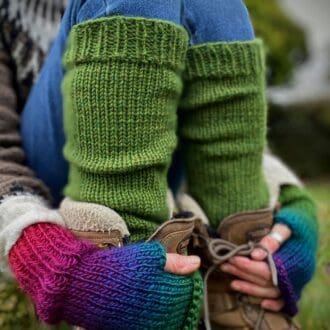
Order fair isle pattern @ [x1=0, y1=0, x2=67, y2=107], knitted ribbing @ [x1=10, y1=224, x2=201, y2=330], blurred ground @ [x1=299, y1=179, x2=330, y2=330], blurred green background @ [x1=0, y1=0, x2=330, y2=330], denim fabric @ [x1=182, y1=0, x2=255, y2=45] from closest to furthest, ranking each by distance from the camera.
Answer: knitted ribbing @ [x1=10, y1=224, x2=201, y2=330] < denim fabric @ [x1=182, y1=0, x2=255, y2=45] < fair isle pattern @ [x1=0, y1=0, x2=67, y2=107] < blurred ground @ [x1=299, y1=179, x2=330, y2=330] < blurred green background @ [x1=0, y1=0, x2=330, y2=330]

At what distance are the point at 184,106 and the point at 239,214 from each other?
0.20 metres

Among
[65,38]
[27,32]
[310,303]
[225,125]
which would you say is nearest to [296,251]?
[225,125]

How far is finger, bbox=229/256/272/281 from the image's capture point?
1138 millimetres

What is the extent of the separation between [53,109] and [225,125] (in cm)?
28

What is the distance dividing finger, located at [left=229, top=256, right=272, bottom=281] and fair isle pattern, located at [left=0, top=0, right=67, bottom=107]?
0.51 meters

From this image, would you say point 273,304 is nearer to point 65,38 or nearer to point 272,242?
point 272,242

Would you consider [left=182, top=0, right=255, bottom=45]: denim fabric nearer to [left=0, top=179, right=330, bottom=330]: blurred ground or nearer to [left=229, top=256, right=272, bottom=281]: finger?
[left=229, top=256, right=272, bottom=281]: finger

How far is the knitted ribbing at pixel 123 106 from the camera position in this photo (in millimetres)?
976

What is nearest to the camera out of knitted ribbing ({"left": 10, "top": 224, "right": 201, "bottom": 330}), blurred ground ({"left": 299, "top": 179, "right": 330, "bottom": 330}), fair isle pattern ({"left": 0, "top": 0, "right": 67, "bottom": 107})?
knitted ribbing ({"left": 10, "top": 224, "right": 201, "bottom": 330})

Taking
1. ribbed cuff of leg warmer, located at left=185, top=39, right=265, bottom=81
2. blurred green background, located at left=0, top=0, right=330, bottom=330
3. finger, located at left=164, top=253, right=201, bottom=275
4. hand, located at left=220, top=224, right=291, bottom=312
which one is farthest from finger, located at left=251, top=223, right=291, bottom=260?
blurred green background, located at left=0, top=0, right=330, bottom=330

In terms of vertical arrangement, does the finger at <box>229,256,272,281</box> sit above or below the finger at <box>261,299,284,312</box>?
above

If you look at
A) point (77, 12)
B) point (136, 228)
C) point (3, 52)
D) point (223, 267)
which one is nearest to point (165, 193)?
point (136, 228)

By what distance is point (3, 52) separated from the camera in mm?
1272

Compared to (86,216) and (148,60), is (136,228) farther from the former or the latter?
(148,60)
